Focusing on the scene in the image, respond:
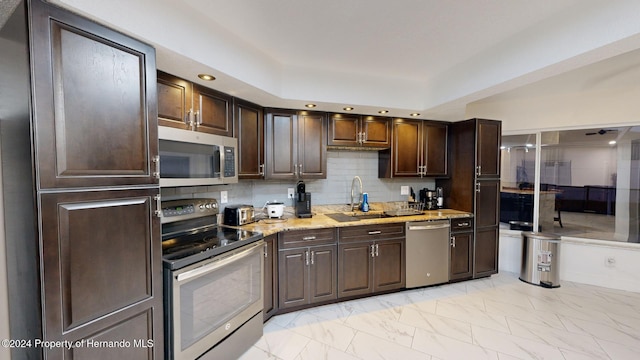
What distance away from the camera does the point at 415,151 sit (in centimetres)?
347

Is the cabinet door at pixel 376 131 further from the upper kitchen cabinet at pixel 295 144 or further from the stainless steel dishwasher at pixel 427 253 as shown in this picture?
the stainless steel dishwasher at pixel 427 253

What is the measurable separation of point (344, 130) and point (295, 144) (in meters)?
0.66

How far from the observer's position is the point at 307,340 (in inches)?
85.6

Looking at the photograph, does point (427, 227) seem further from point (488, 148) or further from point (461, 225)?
point (488, 148)

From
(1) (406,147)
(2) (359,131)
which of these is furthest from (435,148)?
(2) (359,131)

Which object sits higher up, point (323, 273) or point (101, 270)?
point (101, 270)

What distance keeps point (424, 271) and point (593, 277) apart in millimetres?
2359

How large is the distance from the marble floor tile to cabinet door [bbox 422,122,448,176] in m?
1.60

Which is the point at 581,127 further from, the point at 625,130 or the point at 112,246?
the point at 112,246

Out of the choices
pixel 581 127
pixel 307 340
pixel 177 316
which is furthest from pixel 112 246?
pixel 581 127

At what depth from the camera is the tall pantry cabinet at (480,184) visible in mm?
3316

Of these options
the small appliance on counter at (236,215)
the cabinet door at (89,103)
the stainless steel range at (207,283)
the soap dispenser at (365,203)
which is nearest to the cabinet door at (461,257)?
the soap dispenser at (365,203)

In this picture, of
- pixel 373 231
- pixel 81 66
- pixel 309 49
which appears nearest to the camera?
pixel 81 66

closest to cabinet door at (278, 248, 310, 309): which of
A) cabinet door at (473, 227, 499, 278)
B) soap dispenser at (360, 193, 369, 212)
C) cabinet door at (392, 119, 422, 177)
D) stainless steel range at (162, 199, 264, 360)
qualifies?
stainless steel range at (162, 199, 264, 360)
